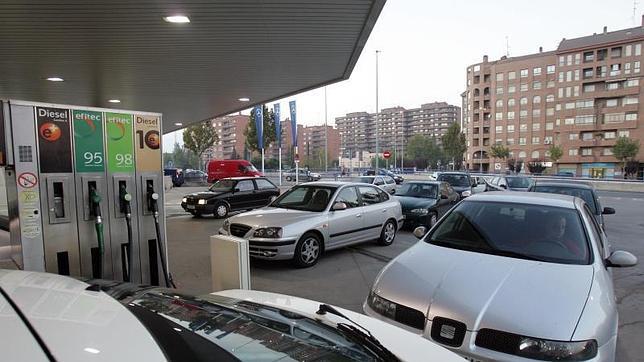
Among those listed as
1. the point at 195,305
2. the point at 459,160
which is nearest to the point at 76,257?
the point at 195,305

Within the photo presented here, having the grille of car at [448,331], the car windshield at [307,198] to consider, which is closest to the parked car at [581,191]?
the car windshield at [307,198]

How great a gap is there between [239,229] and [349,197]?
93.7 inches

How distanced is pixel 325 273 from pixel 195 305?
17.1ft

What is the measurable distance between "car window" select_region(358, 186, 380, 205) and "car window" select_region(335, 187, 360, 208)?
0.24 m

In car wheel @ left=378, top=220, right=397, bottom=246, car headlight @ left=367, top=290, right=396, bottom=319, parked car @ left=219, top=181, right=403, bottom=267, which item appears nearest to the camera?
car headlight @ left=367, top=290, right=396, bottom=319

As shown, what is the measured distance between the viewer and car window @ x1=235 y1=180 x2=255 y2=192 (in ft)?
48.2

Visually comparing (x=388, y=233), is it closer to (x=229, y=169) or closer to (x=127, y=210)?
(x=127, y=210)

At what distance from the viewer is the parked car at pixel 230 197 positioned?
45.4ft

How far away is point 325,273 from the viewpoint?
695 centimetres

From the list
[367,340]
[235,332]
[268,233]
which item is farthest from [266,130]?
[235,332]

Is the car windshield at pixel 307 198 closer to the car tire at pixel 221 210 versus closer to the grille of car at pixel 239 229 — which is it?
the grille of car at pixel 239 229

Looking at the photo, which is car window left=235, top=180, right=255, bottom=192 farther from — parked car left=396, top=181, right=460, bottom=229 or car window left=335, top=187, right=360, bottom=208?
car window left=335, top=187, right=360, bottom=208

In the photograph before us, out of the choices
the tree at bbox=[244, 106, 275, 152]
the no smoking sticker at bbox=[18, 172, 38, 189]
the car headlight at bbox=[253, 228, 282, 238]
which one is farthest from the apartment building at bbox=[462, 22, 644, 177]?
the no smoking sticker at bbox=[18, 172, 38, 189]

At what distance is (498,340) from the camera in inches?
113
